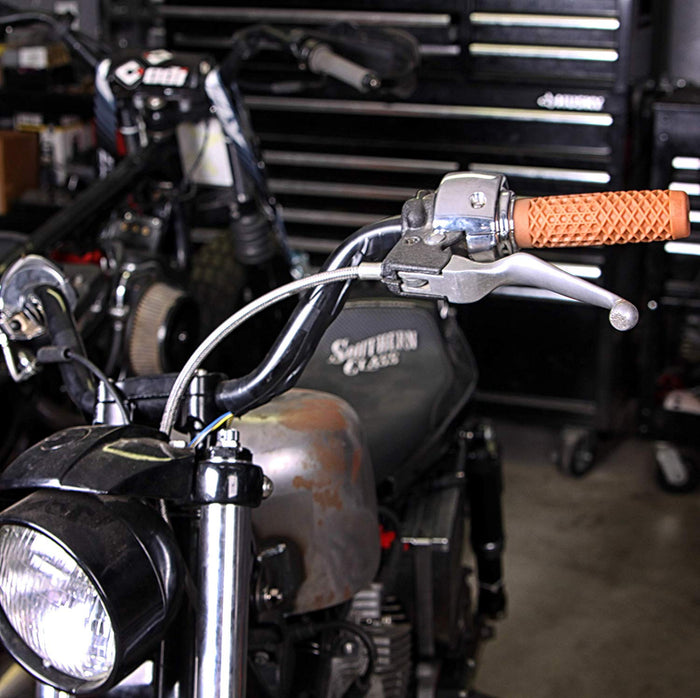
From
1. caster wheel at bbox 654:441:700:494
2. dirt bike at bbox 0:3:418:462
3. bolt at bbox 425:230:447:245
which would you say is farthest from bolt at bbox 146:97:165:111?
caster wheel at bbox 654:441:700:494

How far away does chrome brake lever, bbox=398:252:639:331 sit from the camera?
768mm

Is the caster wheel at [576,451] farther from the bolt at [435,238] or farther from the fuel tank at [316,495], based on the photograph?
the bolt at [435,238]

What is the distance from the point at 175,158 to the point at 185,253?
7.3 inches

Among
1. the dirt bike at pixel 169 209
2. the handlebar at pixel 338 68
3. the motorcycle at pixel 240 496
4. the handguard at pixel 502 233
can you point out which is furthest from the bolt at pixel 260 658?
the handlebar at pixel 338 68

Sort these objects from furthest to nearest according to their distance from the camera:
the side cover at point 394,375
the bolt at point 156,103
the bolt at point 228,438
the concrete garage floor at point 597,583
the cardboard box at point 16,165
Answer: the cardboard box at point 16,165 → the concrete garage floor at point 597,583 → the bolt at point 156,103 → the side cover at point 394,375 → the bolt at point 228,438

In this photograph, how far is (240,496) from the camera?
86 centimetres

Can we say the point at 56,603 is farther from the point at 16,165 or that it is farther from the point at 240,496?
the point at 16,165

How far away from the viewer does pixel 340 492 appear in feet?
3.78

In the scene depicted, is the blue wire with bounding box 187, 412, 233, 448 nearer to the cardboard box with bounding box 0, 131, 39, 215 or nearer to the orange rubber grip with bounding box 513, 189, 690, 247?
the orange rubber grip with bounding box 513, 189, 690, 247

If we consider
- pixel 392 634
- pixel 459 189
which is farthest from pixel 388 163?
pixel 459 189

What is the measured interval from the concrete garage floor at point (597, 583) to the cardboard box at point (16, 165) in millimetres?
1449

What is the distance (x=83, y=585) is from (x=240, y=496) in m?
0.13

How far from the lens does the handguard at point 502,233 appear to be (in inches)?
31.6

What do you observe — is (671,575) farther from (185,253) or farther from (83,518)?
(83,518)
